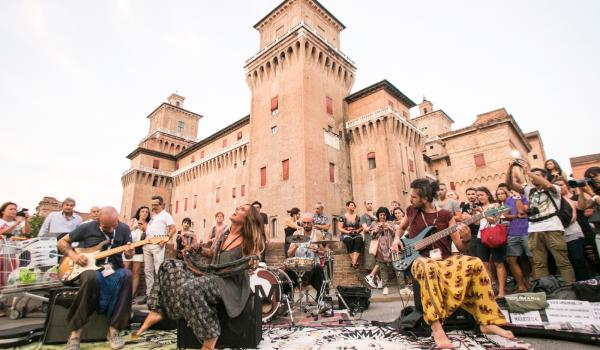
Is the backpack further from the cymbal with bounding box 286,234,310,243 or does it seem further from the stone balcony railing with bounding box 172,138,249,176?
the stone balcony railing with bounding box 172,138,249,176

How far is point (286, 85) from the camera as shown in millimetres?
24281

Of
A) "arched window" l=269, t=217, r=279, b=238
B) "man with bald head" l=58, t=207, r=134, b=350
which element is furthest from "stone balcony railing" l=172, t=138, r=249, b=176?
"man with bald head" l=58, t=207, r=134, b=350

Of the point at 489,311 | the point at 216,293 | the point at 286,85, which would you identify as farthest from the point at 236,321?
the point at 286,85

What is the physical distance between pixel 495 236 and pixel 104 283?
6.38 meters

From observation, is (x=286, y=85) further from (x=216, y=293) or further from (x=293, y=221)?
(x=216, y=293)

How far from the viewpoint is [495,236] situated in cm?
540

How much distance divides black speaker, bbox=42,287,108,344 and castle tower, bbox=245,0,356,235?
16564 millimetres

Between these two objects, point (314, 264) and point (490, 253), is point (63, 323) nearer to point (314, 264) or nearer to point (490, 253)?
point (314, 264)

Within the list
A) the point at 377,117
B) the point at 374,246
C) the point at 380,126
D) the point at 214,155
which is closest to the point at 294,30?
the point at 377,117

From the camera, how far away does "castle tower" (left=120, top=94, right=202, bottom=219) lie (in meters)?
37.5

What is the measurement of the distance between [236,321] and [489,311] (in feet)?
9.04

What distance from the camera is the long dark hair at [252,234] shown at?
3631mm

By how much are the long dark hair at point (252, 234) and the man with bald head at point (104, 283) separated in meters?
1.82

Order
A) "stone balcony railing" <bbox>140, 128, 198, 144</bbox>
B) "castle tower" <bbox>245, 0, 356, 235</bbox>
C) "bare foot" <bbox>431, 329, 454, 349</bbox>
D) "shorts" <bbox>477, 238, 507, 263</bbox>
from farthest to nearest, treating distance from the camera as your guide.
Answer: "stone balcony railing" <bbox>140, 128, 198, 144</bbox>
"castle tower" <bbox>245, 0, 356, 235</bbox>
"shorts" <bbox>477, 238, 507, 263</bbox>
"bare foot" <bbox>431, 329, 454, 349</bbox>
